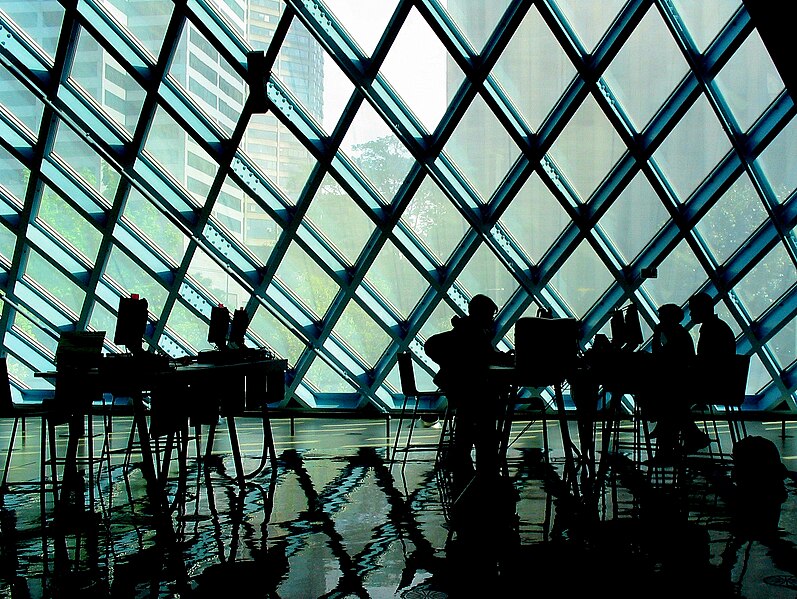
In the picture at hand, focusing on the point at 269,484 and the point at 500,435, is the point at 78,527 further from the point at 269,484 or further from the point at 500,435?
the point at 500,435

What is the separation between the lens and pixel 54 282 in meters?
15.4

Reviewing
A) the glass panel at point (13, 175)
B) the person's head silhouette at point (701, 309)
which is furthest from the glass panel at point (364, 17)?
the glass panel at point (13, 175)

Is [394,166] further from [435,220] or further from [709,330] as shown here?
[709,330]

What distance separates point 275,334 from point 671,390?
894 cm

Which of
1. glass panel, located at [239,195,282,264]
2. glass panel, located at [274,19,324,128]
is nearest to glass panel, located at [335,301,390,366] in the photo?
glass panel, located at [239,195,282,264]

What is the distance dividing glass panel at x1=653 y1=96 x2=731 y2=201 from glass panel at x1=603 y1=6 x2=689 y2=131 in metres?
0.56

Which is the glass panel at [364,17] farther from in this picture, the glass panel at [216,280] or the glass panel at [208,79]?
the glass panel at [216,280]

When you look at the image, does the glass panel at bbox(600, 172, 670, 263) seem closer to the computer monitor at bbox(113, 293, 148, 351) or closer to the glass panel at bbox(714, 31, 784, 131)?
the glass panel at bbox(714, 31, 784, 131)

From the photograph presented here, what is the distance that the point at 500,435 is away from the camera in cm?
737

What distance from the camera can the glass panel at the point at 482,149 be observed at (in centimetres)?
1220

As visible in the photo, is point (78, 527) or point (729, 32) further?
point (729, 32)

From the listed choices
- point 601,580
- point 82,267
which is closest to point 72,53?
point 82,267

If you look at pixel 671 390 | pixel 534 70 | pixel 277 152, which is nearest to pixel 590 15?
pixel 534 70

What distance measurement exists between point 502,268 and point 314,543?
30.2 ft
